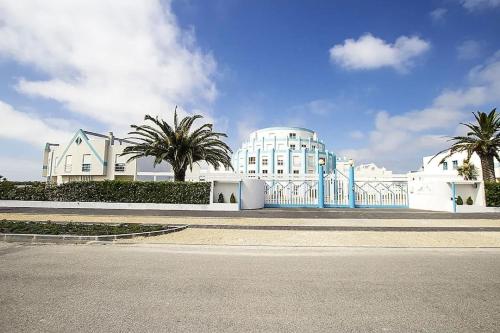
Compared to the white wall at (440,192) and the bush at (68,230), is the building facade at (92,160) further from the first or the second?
the white wall at (440,192)

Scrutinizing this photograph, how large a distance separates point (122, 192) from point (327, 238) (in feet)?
54.1

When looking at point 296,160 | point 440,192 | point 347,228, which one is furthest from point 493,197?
point 296,160

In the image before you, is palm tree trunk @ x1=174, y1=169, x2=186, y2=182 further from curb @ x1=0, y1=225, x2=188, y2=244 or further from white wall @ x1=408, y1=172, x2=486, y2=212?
white wall @ x1=408, y1=172, x2=486, y2=212

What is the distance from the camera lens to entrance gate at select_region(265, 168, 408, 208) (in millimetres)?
21781

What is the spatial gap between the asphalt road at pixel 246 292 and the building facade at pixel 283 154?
194ft

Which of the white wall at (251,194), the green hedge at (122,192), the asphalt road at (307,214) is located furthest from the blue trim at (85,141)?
the white wall at (251,194)

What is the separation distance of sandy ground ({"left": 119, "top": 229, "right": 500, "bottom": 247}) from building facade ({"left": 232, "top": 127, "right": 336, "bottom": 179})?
179ft

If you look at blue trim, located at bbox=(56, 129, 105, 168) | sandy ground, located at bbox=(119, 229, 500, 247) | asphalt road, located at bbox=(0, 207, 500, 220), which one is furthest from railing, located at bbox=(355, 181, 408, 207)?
blue trim, located at bbox=(56, 129, 105, 168)

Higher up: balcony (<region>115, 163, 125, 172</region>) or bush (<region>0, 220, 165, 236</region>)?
balcony (<region>115, 163, 125, 172</region>)

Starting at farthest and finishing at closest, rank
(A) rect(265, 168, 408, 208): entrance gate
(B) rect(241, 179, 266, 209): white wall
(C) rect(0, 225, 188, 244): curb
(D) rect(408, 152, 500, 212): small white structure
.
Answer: (A) rect(265, 168, 408, 208): entrance gate → (B) rect(241, 179, 266, 209): white wall → (D) rect(408, 152, 500, 212): small white structure → (C) rect(0, 225, 188, 244): curb

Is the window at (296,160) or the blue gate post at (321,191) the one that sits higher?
the window at (296,160)

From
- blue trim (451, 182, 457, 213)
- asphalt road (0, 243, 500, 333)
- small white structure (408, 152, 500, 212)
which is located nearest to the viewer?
asphalt road (0, 243, 500, 333)

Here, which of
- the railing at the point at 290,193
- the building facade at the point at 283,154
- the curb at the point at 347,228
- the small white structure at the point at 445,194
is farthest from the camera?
the building facade at the point at 283,154

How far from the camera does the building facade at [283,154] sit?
67438mm
